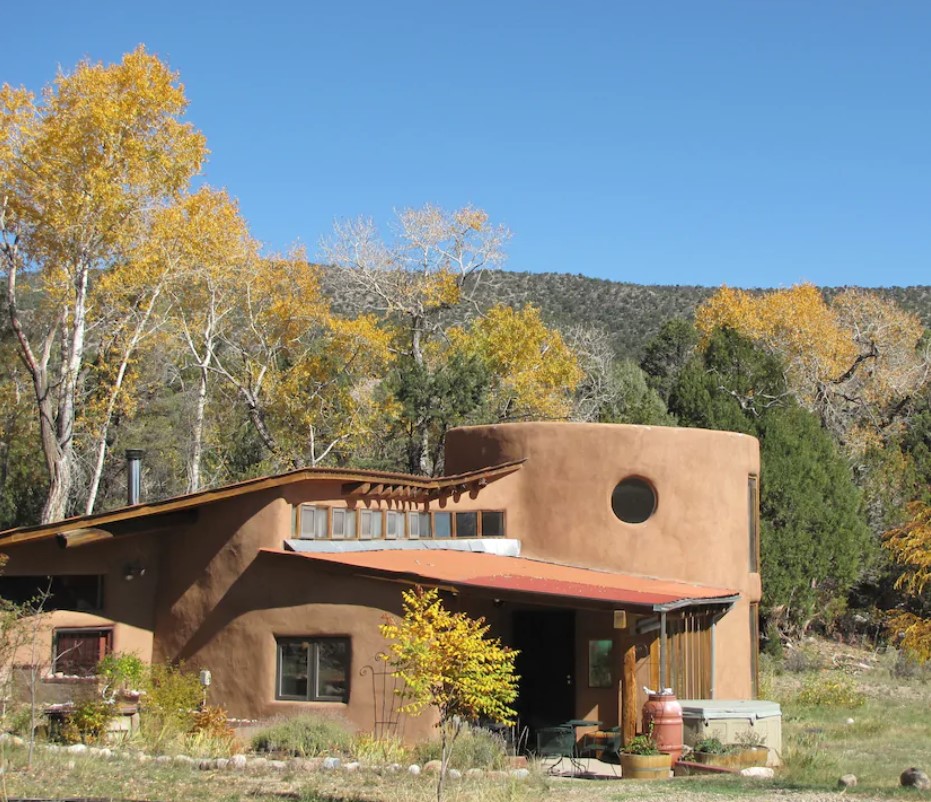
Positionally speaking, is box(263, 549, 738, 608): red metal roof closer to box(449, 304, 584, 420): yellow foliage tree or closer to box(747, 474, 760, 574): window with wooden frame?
box(747, 474, 760, 574): window with wooden frame

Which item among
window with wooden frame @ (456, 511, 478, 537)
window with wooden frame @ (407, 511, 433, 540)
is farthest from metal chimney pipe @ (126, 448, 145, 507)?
window with wooden frame @ (456, 511, 478, 537)

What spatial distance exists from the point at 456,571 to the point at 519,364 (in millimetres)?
21546

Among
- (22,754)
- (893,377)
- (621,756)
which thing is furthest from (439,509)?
(893,377)

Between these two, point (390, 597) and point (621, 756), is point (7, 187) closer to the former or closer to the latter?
point (390, 597)

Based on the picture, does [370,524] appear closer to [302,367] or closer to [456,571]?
[456,571]

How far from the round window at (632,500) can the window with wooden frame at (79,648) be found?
9.00m

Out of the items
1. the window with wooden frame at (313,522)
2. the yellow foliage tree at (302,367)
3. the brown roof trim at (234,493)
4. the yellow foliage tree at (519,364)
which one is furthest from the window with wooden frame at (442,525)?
the yellow foliage tree at (519,364)

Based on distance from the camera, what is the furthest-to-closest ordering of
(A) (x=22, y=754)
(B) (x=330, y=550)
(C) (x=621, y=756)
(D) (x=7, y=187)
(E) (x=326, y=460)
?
1. (E) (x=326, y=460)
2. (D) (x=7, y=187)
3. (B) (x=330, y=550)
4. (C) (x=621, y=756)
5. (A) (x=22, y=754)

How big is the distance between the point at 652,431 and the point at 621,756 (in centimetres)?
735

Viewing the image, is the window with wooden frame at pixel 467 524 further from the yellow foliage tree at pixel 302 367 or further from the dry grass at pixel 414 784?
the yellow foliage tree at pixel 302 367

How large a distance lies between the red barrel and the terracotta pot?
A: 0.52 m

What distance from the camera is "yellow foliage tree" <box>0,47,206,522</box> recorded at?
90.0 feet

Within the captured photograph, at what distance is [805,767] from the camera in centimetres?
1664

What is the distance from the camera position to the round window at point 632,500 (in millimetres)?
22828
